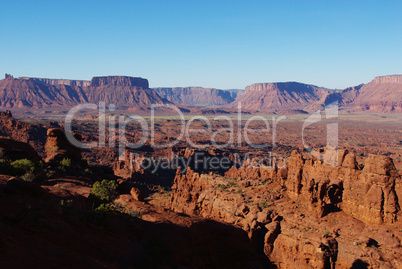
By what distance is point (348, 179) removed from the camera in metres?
24.6

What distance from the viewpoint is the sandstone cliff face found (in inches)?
808

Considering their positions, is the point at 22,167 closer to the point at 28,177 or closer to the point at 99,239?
the point at 28,177

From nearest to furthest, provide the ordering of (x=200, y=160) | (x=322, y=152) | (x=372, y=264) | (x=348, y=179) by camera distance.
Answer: (x=372, y=264)
(x=348, y=179)
(x=322, y=152)
(x=200, y=160)

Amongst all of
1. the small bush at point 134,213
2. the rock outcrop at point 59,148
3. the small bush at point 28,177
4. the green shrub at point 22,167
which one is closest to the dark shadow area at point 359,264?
the small bush at point 134,213

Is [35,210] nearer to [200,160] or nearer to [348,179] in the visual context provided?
[348,179]

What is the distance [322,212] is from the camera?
24547 mm

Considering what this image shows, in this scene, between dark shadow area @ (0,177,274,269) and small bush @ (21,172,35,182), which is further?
small bush @ (21,172,35,182)

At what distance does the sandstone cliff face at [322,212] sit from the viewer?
67.4 feet

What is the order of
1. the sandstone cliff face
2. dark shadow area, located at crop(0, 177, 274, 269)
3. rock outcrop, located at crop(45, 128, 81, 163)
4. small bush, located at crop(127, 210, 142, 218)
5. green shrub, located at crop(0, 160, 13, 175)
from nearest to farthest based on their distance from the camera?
dark shadow area, located at crop(0, 177, 274, 269), small bush, located at crop(127, 210, 142, 218), the sandstone cliff face, green shrub, located at crop(0, 160, 13, 175), rock outcrop, located at crop(45, 128, 81, 163)

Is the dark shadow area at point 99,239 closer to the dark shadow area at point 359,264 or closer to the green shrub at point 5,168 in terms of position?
the dark shadow area at point 359,264

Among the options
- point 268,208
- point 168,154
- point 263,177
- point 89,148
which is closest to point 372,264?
point 268,208

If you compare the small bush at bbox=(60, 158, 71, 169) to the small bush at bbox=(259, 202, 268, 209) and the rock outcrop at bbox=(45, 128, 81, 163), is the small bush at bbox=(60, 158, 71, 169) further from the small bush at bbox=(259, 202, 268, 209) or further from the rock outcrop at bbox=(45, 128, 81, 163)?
the small bush at bbox=(259, 202, 268, 209)

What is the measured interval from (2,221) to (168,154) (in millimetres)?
61881

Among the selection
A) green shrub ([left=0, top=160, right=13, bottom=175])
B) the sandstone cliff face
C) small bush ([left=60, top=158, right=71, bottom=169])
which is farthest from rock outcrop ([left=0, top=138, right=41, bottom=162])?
the sandstone cliff face
